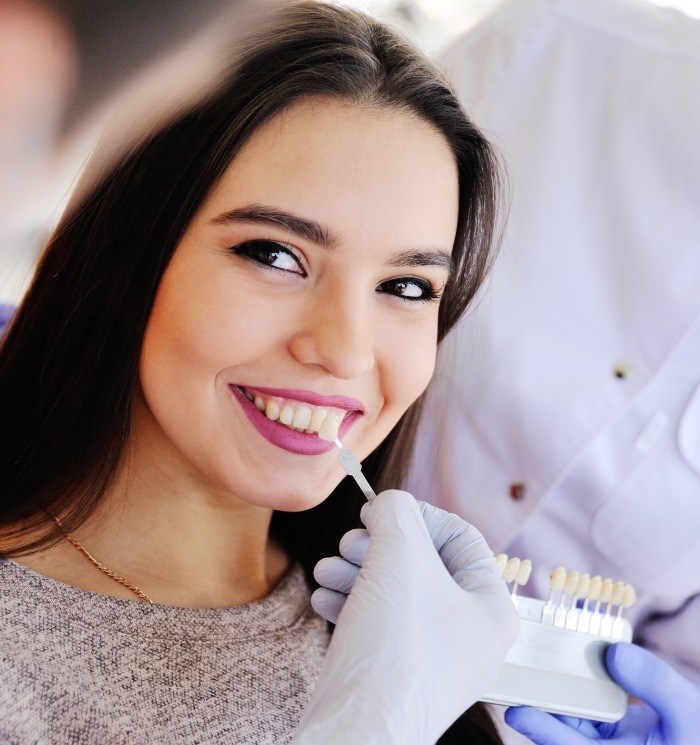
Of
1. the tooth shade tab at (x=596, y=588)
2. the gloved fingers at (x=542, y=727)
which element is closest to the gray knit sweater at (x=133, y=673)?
the gloved fingers at (x=542, y=727)

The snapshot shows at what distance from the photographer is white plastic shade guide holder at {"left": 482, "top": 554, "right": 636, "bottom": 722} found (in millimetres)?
1039

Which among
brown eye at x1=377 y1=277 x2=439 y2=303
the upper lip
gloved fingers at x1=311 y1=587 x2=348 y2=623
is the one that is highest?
brown eye at x1=377 y1=277 x2=439 y2=303

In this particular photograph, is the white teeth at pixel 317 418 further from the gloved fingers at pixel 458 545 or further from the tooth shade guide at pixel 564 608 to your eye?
the tooth shade guide at pixel 564 608

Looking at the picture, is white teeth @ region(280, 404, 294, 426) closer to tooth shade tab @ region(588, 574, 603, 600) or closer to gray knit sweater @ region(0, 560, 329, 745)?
gray knit sweater @ region(0, 560, 329, 745)

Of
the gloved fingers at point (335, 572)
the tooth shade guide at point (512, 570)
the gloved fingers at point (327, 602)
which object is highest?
the gloved fingers at point (335, 572)

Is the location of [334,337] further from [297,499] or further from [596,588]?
[596,588]

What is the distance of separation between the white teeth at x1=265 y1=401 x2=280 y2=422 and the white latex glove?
0.16 meters

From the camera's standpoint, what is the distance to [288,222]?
39.3 inches

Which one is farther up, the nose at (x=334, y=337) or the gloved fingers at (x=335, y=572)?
the nose at (x=334, y=337)

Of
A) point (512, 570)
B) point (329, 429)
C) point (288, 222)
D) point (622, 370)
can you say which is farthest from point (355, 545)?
point (622, 370)

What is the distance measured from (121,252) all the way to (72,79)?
0.22 meters

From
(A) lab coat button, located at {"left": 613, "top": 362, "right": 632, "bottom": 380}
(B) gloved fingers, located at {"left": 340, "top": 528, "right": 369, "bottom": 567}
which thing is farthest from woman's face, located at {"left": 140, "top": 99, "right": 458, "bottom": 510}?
(A) lab coat button, located at {"left": 613, "top": 362, "right": 632, "bottom": 380}

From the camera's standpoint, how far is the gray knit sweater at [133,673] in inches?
38.1

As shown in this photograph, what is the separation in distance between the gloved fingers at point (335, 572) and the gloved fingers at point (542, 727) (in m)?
0.27
